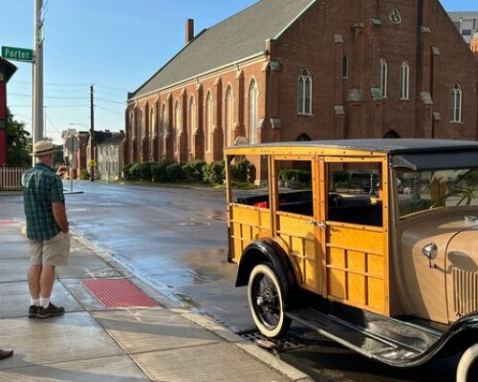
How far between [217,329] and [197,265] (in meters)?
3.87

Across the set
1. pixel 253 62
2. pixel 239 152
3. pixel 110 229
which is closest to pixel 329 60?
pixel 253 62

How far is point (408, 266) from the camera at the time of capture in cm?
427

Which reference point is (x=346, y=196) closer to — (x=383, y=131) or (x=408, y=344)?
(x=408, y=344)

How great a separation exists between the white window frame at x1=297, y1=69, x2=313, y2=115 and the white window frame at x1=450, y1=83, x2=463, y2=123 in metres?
14.9

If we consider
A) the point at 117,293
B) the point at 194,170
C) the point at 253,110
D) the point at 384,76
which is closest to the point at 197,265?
the point at 117,293

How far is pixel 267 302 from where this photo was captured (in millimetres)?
5703

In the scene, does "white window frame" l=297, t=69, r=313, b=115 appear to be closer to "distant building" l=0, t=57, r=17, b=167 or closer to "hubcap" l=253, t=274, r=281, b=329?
"distant building" l=0, t=57, r=17, b=167

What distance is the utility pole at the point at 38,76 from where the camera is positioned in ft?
42.2

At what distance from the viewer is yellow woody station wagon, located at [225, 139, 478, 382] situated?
398 centimetres

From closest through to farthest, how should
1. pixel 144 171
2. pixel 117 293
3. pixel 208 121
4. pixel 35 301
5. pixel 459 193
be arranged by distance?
pixel 459 193
pixel 35 301
pixel 117 293
pixel 208 121
pixel 144 171

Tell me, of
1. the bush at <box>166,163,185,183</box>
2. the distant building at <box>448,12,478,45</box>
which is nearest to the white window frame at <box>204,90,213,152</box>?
the bush at <box>166,163,185,183</box>

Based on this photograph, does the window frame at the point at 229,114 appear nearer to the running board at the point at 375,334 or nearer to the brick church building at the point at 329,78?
the brick church building at the point at 329,78

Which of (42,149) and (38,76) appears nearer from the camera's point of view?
(42,149)

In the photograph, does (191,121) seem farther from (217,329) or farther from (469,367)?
(469,367)
